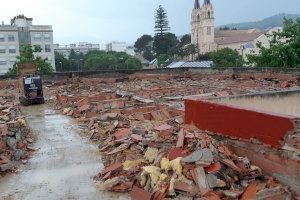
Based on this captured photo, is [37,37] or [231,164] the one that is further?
[37,37]

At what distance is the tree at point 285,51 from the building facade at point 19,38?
45039 mm

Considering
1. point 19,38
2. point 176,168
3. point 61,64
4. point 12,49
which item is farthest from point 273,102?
point 61,64

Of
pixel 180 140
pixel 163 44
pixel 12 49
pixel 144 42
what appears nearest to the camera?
pixel 180 140

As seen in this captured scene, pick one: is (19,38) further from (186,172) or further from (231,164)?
(231,164)

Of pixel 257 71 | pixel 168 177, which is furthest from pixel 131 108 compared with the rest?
pixel 257 71

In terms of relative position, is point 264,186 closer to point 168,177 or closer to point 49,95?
point 168,177

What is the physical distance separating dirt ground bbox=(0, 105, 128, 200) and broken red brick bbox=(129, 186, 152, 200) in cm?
28

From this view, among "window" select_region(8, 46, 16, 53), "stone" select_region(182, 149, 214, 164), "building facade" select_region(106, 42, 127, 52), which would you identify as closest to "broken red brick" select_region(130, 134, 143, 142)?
"stone" select_region(182, 149, 214, 164)

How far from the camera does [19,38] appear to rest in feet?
214

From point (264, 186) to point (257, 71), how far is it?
1630cm

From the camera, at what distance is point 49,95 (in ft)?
64.8

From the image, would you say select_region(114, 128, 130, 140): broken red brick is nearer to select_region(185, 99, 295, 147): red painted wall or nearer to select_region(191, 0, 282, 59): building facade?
select_region(185, 99, 295, 147): red painted wall

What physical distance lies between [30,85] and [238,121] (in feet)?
39.0

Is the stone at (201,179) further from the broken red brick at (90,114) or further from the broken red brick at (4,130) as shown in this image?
the broken red brick at (90,114)
